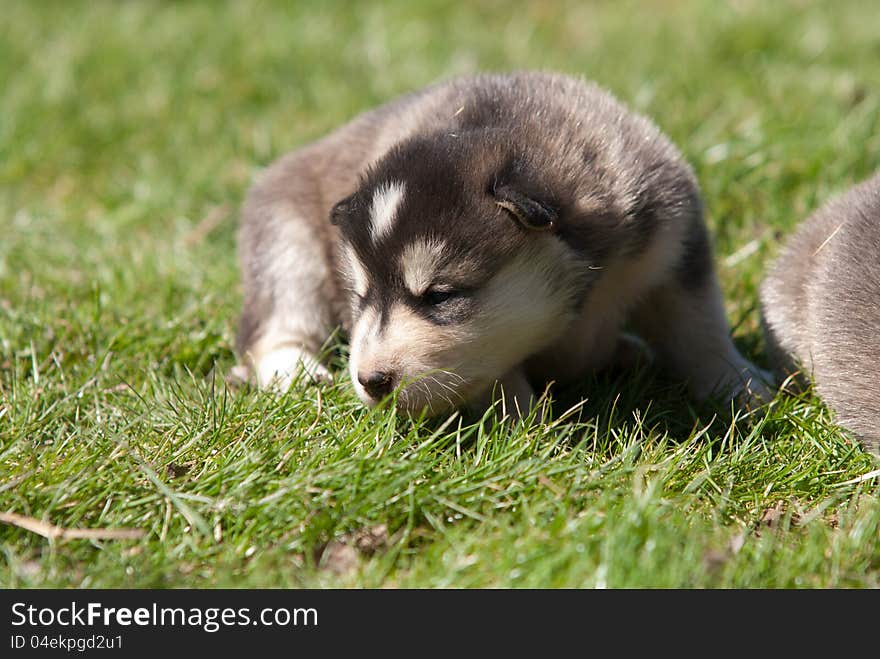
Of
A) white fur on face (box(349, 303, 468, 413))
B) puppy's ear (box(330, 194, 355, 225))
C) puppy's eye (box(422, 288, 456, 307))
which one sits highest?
puppy's ear (box(330, 194, 355, 225))

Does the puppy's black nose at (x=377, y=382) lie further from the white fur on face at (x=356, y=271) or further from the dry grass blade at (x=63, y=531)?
the dry grass blade at (x=63, y=531)

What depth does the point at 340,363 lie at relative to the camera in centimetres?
569

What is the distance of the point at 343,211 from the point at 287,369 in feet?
3.65

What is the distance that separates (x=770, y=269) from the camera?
580cm

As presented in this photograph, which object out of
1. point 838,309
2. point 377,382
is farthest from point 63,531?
point 838,309

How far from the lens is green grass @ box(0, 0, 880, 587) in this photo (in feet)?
12.8

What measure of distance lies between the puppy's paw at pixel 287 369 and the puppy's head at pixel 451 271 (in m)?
0.59

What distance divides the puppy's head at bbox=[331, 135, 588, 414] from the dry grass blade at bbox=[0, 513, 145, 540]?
1139 millimetres

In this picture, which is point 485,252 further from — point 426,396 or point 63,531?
point 63,531

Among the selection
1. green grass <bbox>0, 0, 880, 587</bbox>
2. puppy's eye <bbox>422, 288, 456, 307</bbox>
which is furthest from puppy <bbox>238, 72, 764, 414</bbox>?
green grass <bbox>0, 0, 880, 587</bbox>

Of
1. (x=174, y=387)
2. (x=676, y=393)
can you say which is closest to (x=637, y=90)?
(x=676, y=393)

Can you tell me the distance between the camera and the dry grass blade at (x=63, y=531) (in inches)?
156

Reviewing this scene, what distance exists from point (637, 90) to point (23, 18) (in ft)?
21.7

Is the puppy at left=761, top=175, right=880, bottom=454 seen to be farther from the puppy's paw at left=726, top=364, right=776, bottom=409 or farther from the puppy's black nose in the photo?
the puppy's black nose
